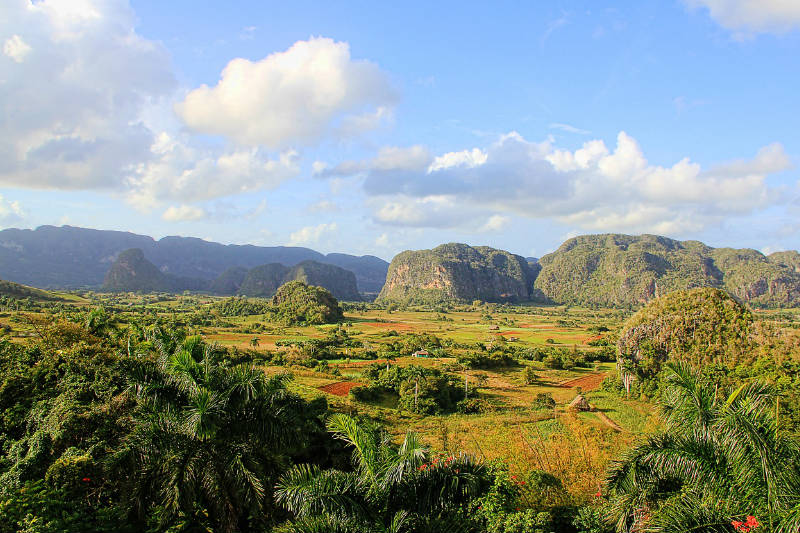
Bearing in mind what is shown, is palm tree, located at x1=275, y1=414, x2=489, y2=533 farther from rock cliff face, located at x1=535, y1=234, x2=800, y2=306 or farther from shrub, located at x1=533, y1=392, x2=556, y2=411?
rock cliff face, located at x1=535, y1=234, x2=800, y2=306

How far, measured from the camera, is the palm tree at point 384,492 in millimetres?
6070

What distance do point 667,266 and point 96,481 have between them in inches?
7852

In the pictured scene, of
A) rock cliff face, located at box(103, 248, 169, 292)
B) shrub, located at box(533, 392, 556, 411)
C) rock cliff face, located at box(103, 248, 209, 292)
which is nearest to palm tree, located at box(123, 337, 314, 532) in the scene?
shrub, located at box(533, 392, 556, 411)

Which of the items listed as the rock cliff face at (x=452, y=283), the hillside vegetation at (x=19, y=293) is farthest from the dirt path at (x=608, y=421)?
the rock cliff face at (x=452, y=283)

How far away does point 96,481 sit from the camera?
7.57 meters

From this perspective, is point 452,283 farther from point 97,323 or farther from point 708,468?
point 708,468

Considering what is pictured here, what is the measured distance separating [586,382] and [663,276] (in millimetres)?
149239

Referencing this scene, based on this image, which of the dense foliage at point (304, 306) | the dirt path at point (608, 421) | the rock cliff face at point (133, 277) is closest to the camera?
the dirt path at point (608, 421)

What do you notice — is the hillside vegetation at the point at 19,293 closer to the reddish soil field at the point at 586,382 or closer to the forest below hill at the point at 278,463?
the forest below hill at the point at 278,463

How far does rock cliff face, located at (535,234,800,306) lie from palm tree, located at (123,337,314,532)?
164 meters

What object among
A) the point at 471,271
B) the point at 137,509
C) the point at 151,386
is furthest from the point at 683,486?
the point at 471,271

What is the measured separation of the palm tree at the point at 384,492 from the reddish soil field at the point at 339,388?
21635 mm

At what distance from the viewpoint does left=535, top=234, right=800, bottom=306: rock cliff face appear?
14975 cm

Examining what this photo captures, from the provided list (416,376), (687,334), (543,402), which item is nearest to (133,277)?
(416,376)
